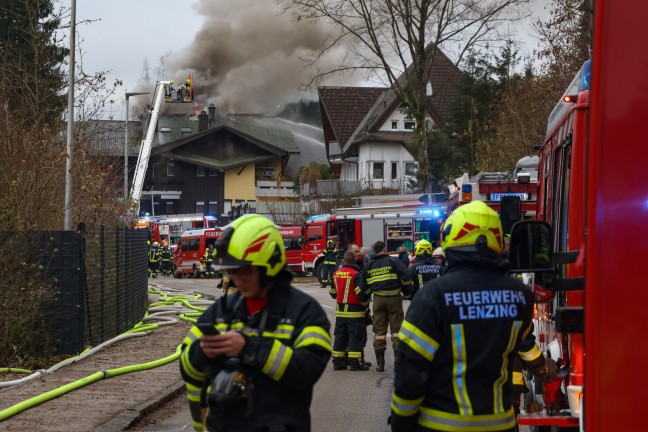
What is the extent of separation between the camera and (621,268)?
3.69 meters

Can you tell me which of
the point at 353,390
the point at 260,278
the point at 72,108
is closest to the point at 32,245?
the point at 72,108

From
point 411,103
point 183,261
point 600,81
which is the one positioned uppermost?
point 411,103

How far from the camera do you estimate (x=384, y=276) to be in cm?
→ 1426

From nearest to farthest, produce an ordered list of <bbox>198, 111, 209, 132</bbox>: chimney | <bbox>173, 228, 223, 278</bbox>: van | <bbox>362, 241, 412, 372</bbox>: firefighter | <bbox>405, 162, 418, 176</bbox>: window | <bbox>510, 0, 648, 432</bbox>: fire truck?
<bbox>510, 0, 648, 432</bbox>: fire truck < <bbox>362, 241, 412, 372</bbox>: firefighter < <bbox>173, 228, 223, 278</bbox>: van < <bbox>405, 162, 418, 176</bbox>: window < <bbox>198, 111, 209, 132</bbox>: chimney

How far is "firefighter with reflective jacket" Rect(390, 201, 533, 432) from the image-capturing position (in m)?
4.41

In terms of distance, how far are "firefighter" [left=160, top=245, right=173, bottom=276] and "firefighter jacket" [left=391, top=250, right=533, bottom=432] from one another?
50.0m

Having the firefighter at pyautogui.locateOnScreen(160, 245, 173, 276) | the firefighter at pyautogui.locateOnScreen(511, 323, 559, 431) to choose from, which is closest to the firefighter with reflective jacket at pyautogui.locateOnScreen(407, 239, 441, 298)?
the firefighter at pyautogui.locateOnScreen(511, 323, 559, 431)

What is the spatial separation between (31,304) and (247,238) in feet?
34.0

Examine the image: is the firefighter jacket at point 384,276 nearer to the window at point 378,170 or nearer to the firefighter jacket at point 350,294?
the firefighter jacket at point 350,294

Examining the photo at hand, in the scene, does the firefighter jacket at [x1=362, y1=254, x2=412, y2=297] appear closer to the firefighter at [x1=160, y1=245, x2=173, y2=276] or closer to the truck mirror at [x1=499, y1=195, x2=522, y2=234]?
the truck mirror at [x1=499, y1=195, x2=522, y2=234]

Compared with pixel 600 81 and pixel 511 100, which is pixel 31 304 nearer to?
pixel 600 81

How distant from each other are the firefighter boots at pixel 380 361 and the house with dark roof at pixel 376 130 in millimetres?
48633

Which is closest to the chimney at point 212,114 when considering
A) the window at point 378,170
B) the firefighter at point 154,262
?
the window at point 378,170

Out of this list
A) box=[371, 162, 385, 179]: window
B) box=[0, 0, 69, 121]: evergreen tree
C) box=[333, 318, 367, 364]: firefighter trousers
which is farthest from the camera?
box=[371, 162, 385, 179]: window
